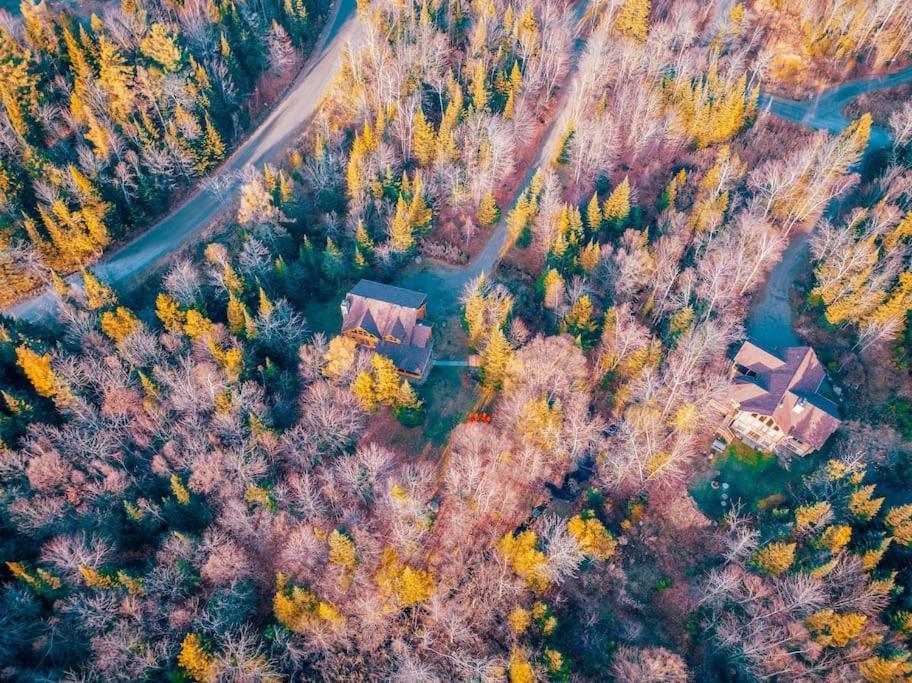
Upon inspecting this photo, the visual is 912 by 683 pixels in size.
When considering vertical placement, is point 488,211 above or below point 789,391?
above

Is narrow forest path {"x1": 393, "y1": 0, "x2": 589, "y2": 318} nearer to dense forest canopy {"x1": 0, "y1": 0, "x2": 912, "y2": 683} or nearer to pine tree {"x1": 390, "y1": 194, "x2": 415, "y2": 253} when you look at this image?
dense forest canopy {"x1": 0, "y1": 0, "x2": 912, "y2": 683}

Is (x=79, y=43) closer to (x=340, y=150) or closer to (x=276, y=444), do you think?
(x=340, y=150)

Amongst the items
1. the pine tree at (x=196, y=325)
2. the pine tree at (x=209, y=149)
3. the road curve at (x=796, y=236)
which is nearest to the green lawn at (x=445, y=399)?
the pine tree at (x=196, y=325)

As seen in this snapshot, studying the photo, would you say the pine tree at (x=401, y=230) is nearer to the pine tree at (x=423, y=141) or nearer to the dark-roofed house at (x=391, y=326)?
the dark-roofed house at (x=391, y=326)

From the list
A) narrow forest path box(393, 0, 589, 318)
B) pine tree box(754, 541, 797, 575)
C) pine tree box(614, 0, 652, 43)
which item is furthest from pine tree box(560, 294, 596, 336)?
pine tree box(614, 0, 652, 43)

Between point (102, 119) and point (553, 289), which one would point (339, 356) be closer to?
point (553, 289)

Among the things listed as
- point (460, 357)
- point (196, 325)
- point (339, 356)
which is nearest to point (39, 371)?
point (196, 325)

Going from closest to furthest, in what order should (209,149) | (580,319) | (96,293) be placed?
(96,293) < (580,319) < (209,149)
